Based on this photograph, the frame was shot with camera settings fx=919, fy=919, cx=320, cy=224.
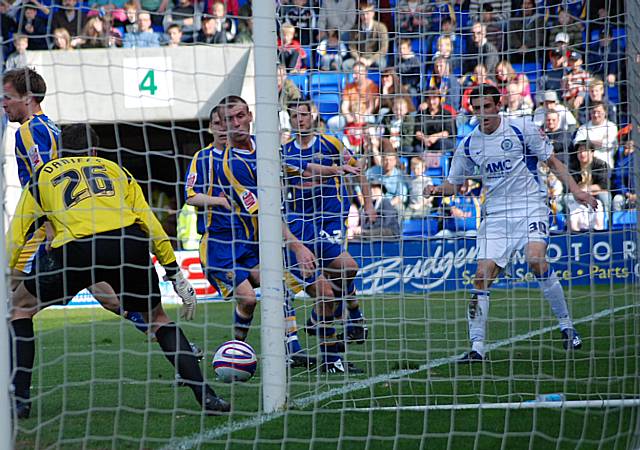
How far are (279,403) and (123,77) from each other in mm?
13241

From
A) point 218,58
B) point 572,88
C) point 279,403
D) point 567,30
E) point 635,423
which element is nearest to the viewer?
point 635,423

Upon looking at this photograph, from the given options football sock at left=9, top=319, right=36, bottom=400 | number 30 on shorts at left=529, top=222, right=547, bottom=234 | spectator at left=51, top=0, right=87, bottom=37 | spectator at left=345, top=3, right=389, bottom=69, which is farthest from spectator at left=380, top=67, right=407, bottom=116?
spectator at left=51, top=0, right=87, bottom=37

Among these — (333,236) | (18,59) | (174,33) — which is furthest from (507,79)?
(174,33)

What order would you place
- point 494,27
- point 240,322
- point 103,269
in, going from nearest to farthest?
point 103,269
point 240,322
point 494,27

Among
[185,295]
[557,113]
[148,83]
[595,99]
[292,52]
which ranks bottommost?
[185,295]

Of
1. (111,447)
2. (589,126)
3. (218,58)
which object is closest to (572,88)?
(589,126)

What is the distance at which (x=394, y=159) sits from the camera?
34.5 ft

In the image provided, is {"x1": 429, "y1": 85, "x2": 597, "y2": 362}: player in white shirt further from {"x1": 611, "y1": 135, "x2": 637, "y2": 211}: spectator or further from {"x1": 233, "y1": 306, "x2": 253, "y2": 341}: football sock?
{"x1": 233, "y1": 306, "x2": 253, "y2": 341}: football sock

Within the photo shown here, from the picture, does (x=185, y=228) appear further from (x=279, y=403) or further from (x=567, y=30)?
(x=279, y=403)

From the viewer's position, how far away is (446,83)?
780 centimetres

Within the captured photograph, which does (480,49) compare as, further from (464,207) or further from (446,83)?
(464,207)

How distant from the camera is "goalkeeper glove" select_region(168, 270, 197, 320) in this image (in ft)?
16.3

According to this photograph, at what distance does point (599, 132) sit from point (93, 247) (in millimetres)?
4219

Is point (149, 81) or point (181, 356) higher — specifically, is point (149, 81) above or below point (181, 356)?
above
